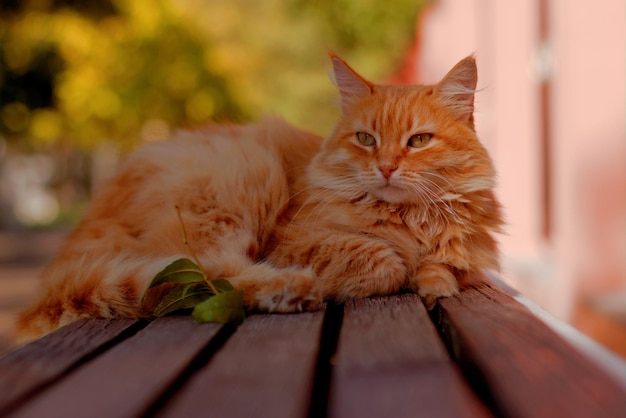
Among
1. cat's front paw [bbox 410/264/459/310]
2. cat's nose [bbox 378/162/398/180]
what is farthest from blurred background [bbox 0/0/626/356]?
cat's front paw [bbox 410/264/459/310]

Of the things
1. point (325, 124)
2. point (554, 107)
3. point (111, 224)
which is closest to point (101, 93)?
point (325, 124)

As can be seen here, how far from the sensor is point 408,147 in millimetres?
2229

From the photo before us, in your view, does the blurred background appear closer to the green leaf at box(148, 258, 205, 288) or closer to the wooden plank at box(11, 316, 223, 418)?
Answer: the green leaf at box(148, 258, 205, 288)

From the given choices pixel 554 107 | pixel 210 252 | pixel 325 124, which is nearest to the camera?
pixel 210 252

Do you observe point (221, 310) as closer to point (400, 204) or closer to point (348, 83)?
point (400, 204)

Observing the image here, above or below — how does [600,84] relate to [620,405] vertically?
above

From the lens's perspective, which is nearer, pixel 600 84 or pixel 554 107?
Answer: pixel 600 84

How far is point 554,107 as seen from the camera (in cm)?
462

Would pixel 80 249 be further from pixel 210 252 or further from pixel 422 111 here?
pixel 422 111

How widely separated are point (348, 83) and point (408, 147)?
43cm

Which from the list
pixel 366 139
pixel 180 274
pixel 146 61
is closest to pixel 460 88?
pixel 366 139

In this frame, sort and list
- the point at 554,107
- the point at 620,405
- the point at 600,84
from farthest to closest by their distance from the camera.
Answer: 1. the point at 554,107
2. the point at 600,84
3. the point at 620,405

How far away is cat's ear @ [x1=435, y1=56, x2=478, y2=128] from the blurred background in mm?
181

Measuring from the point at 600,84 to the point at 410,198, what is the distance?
2389mm
